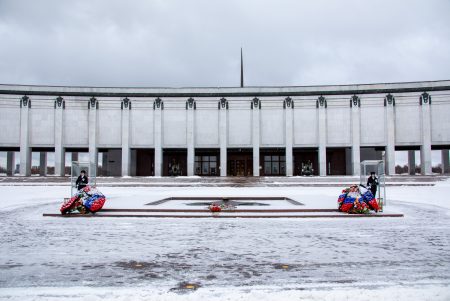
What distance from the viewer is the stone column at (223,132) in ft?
157

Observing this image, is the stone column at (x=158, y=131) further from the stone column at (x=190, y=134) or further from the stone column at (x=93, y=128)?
the stone column at (x=93, y=128)

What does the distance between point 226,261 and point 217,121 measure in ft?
140

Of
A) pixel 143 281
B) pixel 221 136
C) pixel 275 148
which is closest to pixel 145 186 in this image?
pixel 221 136

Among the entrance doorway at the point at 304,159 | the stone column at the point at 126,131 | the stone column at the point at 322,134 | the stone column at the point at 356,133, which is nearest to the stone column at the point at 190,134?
the stone column at the point at 126,131

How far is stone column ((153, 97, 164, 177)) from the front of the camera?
48.0m

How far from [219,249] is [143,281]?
8.22 ft

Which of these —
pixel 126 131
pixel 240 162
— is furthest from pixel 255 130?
pixel 126 131

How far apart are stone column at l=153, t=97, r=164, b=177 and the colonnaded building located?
13 centimetres

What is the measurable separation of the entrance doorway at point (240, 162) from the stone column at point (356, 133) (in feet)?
45.7

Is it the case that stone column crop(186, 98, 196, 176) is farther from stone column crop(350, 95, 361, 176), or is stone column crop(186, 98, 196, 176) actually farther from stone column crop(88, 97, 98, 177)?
stone column crop(350, 95, 361, 176)

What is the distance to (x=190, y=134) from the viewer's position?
158 feet

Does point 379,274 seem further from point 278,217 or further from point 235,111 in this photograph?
point 235,111

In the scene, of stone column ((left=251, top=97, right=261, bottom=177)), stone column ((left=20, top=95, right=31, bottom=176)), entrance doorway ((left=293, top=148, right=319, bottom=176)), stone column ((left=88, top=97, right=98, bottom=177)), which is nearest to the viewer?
stone column ((left=20, top=95, right=31, bottom=176))

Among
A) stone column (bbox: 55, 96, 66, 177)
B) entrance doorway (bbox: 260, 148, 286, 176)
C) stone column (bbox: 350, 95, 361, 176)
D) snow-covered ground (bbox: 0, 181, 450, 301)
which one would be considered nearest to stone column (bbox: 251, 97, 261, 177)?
entrance doorway (bbox: 260, 148, 286, 176)
